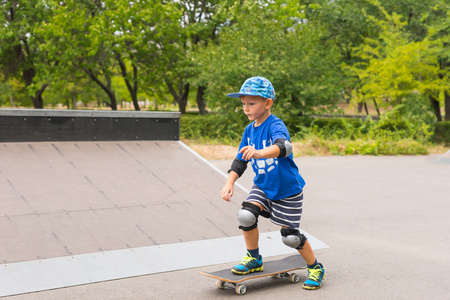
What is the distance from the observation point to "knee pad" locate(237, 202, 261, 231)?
401 cm

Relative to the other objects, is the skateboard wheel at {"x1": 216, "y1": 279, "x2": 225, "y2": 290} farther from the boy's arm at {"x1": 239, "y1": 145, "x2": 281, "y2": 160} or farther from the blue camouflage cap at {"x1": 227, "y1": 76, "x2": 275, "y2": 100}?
the blue camouflage cap at {"x1": 227, "y1": 76, "x2": 275, "y2": 100}

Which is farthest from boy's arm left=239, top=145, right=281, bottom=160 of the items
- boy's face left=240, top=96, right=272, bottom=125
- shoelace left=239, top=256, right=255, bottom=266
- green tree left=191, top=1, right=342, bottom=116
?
green tree left=191, top=1, right=342, bottom=116

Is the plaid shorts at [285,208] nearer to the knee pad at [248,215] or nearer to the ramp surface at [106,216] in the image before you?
the knee pad at [248,215]

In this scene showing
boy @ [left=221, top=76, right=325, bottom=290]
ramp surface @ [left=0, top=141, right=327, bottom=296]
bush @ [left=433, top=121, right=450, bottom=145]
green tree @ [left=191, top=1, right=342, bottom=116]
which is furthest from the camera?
green tree @ [left=191, top=1, right=342, bottom=116]

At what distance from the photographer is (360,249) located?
18.4ft

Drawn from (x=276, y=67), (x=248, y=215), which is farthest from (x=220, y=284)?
(x=276, y=67)

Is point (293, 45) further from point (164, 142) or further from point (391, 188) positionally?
point (164, 142)

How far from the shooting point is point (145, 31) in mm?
26703

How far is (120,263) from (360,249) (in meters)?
2.63

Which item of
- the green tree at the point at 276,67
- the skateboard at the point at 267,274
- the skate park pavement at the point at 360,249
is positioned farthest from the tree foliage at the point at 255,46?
the skateboard at the point at 267,274

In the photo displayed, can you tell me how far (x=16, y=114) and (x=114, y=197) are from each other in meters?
2.23

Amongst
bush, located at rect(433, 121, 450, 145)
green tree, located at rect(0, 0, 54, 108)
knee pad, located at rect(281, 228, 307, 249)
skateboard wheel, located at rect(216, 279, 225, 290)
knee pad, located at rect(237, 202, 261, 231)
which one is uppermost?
green tree, located at rect(0, 0, 54, 108)

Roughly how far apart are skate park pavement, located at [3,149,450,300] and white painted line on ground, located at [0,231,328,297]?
98 millimetres

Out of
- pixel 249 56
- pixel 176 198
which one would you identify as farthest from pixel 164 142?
pixel 249 56
